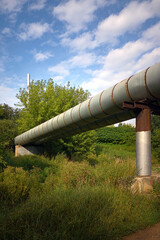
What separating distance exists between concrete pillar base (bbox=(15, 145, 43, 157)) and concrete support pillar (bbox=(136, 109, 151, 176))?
12309 mm

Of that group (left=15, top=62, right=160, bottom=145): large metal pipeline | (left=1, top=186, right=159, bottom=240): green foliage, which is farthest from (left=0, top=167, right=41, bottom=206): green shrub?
(left=15, top=62, right=160, bottom=145): large metal pipeline

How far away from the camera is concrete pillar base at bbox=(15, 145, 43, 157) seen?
16.5 meters

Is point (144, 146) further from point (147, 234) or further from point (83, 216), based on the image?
point (83, 216)

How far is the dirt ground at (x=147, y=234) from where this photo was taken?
375 cm

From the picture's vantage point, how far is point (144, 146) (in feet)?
19.6

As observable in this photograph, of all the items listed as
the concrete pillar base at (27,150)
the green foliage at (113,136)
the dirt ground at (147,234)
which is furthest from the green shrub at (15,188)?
the green foliage at (113,136)

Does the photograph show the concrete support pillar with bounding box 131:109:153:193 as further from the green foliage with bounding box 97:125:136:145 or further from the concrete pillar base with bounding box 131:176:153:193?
the green foliage with bounding box 97:125:136:145

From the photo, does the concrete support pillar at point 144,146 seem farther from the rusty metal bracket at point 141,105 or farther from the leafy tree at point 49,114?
the leafy tree at point 49,114

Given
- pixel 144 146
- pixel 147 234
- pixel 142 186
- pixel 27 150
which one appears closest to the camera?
pixel 147 234

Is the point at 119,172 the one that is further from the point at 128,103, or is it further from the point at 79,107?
the point at 79,107

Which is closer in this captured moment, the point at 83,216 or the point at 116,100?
the point at 83,216

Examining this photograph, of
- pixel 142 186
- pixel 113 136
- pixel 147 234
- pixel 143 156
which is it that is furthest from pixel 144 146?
pixel 113 136

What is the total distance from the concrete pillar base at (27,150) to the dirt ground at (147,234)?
544 inches

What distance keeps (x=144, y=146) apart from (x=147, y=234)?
2.61 meters
